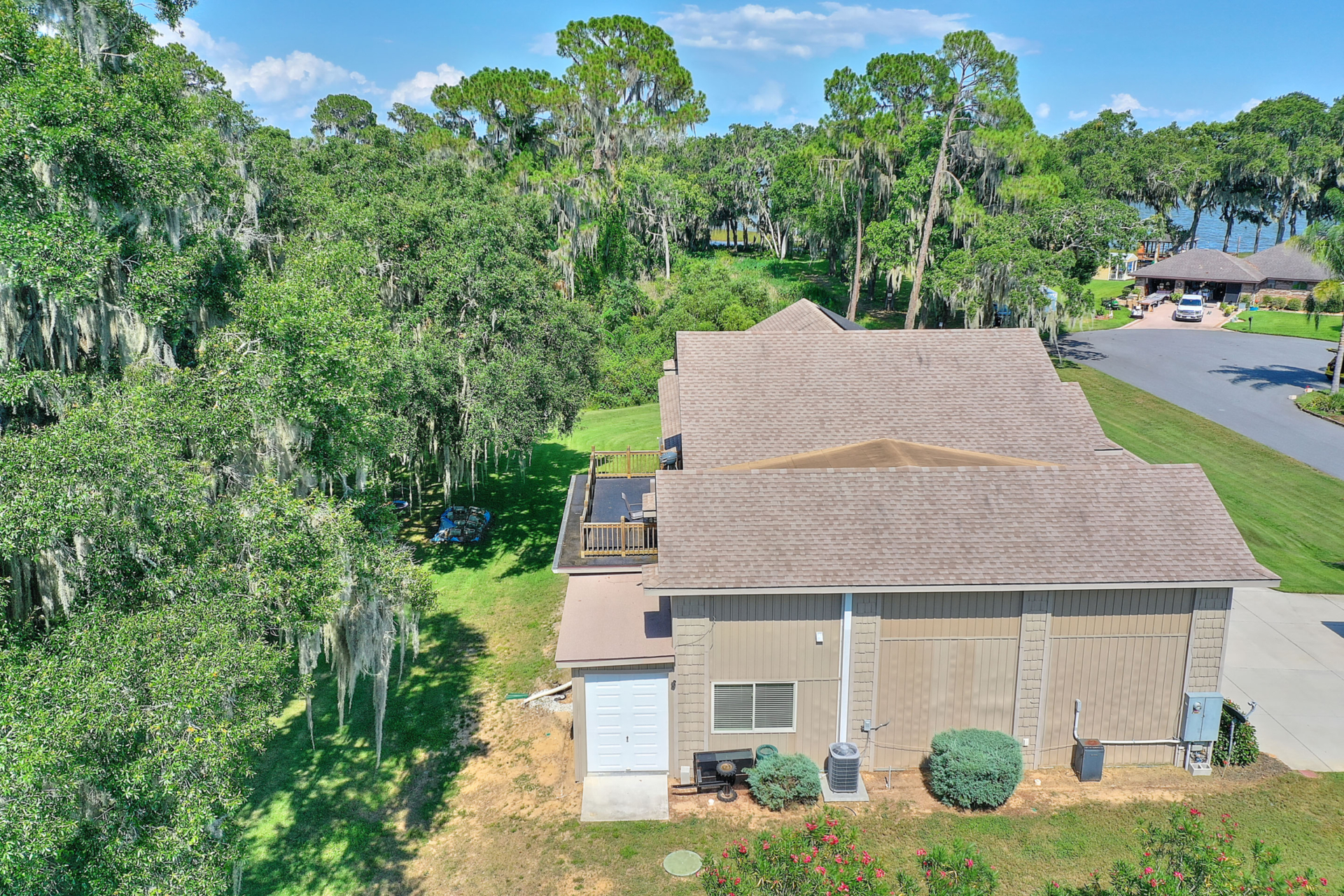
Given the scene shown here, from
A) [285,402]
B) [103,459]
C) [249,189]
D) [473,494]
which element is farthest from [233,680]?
[249,189]

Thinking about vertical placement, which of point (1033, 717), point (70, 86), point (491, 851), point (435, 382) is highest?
point (70, 86)

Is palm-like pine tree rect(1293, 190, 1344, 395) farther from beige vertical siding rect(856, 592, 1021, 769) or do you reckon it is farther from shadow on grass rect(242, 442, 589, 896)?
shadow on grass rect(242, 442, 589, 896)

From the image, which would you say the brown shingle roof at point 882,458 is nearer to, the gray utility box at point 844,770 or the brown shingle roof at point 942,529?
the brown shingle roof at point 942,529

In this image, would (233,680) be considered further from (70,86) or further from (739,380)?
(739,380)

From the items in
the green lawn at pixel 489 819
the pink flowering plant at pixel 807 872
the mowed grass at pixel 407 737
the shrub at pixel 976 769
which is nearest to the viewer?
the pink flowering plant at pixel 807 872

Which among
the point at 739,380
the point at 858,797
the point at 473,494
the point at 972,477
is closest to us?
the point at 858,797

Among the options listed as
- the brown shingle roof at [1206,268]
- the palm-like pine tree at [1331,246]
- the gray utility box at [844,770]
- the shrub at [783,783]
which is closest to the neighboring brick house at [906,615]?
the gray utility box at [844,770]
